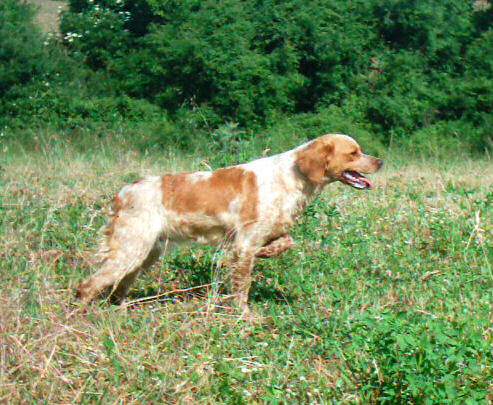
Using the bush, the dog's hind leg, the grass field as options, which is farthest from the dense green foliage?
the dog's hind leg

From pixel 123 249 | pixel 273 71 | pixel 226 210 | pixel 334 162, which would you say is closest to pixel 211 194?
pixel 226 210

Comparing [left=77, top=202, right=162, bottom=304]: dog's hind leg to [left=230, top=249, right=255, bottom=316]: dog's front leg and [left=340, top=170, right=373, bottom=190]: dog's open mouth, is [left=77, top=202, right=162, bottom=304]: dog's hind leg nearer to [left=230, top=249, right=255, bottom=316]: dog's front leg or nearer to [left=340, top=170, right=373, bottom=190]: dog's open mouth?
[left=230, top=249, right=255, bottom=316]: dog's front leg

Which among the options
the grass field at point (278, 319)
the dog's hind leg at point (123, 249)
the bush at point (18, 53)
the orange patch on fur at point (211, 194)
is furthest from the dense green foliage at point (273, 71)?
the dog's hind leg at point (123, 249)

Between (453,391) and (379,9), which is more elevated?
(453,391)

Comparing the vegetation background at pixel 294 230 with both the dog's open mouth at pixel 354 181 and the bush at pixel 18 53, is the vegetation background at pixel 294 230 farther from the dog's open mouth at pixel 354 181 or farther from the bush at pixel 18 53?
the dog's open mouth at pixel 354 181

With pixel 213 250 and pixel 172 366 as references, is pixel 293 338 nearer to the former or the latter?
pixel 172 366

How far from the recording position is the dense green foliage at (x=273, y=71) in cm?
1570

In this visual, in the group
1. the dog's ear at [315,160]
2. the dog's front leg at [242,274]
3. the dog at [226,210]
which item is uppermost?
the dog's ear at [315,160]

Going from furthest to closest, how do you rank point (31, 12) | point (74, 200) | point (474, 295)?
point (31, 12), point (74, 200), point (474, 295)

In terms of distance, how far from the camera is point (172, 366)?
4.00 meters

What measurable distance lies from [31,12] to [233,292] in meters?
15.7

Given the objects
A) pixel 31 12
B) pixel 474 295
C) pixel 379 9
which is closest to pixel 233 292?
pixel 474 295

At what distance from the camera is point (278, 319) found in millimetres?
4863

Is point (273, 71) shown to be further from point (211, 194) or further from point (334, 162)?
point (211, 194)
